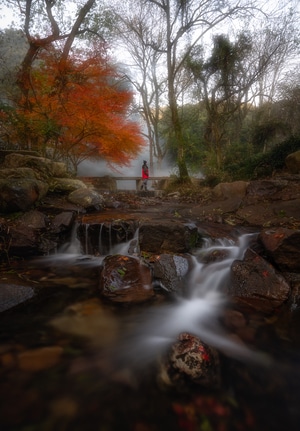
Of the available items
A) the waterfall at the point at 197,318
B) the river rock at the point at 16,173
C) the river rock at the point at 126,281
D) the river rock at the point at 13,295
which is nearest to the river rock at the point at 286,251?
the waterfall at the point at 197,318

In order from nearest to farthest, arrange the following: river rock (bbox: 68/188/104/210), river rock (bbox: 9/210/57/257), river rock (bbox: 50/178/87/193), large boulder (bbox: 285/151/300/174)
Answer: river rock (bbox: 9/210/57/257) < river rock (bbox: 68/188/104/210) < river rock (bbox: 50/178/87/193) < large boulder (bbox: 285/151/300/174)

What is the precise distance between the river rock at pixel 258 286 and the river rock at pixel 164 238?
1.01 m

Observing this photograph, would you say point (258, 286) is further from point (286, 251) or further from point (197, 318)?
point (197, 318)

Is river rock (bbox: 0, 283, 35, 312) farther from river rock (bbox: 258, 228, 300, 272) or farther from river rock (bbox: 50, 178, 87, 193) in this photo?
river rock (bbox: 50, 178, 87, 193)

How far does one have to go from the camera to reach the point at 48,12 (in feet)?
30.7

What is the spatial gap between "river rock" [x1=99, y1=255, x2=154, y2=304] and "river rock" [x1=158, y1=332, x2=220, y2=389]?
45.5 inches

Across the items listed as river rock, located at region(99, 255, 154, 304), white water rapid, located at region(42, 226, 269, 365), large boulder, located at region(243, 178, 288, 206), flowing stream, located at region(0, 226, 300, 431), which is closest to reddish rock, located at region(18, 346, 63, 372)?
flowing stream, located at region(0, 226, 300, 431)

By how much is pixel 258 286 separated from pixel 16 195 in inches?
178

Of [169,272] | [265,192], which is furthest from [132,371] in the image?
[265,192]

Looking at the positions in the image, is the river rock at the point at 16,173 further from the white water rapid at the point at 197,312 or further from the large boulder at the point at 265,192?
the large boulder at the point at 265,192

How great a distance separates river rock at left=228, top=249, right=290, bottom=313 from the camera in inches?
110

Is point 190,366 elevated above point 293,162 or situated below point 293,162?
below

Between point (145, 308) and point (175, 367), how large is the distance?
1092mm

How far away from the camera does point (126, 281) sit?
3.15 m
